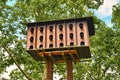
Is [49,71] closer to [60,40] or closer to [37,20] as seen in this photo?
[60,40]

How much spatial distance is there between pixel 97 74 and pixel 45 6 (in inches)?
295

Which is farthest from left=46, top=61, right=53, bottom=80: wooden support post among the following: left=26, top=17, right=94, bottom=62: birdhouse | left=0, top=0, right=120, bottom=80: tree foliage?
left=0, top=0, right=120, bottom=80: tree foliage

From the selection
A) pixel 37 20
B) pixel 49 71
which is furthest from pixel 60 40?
pixel 37 20

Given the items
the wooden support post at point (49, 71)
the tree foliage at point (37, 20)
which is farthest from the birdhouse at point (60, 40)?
the tree foliage at point (37, 20)

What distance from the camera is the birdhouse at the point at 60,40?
7.46 m

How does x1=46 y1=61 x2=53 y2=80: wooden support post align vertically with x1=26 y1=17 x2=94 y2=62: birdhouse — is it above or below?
below

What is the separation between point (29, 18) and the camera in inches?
565

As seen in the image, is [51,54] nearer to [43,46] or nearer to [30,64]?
[43,46]

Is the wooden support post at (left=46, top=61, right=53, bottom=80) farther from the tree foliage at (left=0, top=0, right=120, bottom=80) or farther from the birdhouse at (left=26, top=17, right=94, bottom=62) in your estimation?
the tree foliage at (left=0, top=0, right=120, bottom=80)

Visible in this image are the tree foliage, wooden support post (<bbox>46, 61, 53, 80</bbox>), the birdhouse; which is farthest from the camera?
the tree foliage

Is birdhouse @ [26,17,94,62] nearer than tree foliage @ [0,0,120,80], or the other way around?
birdhouse @ [26,17,94,62]

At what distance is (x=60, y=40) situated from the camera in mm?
7672

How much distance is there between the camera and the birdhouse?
746 cm

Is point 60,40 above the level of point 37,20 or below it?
below
